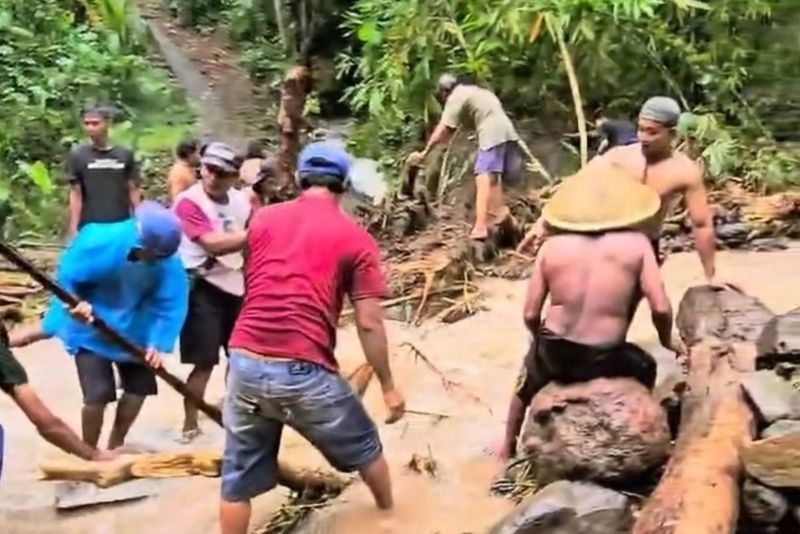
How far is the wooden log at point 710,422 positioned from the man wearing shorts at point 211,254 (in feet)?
7.53

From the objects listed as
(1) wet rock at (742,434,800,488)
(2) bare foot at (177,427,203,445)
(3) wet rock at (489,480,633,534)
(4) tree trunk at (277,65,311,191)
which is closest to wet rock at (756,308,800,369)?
(1) wet rock at (742,434,800,488)

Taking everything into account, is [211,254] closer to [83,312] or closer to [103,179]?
[83,312]

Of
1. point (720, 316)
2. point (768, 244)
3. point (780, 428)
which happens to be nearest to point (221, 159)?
point (720, 316)

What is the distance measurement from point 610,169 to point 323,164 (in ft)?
4.38

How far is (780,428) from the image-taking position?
4.60 meters

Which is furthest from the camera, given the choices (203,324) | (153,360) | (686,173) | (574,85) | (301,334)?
(574,85)

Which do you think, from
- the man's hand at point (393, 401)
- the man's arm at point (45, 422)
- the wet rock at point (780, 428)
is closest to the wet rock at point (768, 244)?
the wet rock at point (780, 428)

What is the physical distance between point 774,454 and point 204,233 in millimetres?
3049

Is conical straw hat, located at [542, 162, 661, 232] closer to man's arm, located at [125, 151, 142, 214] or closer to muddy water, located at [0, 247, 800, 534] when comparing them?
muddy water, located at [0, 247, 800, 534]

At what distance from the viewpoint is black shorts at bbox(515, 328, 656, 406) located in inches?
194

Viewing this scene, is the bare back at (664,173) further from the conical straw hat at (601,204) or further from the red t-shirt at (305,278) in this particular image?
the red t-shirt at (305,278)

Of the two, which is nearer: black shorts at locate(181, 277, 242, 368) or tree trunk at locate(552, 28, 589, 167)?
black shorts at locate(181, 277, 242, 368)

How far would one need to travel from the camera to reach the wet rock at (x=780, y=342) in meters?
5.05

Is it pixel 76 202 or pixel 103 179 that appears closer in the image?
pixel 103 179
